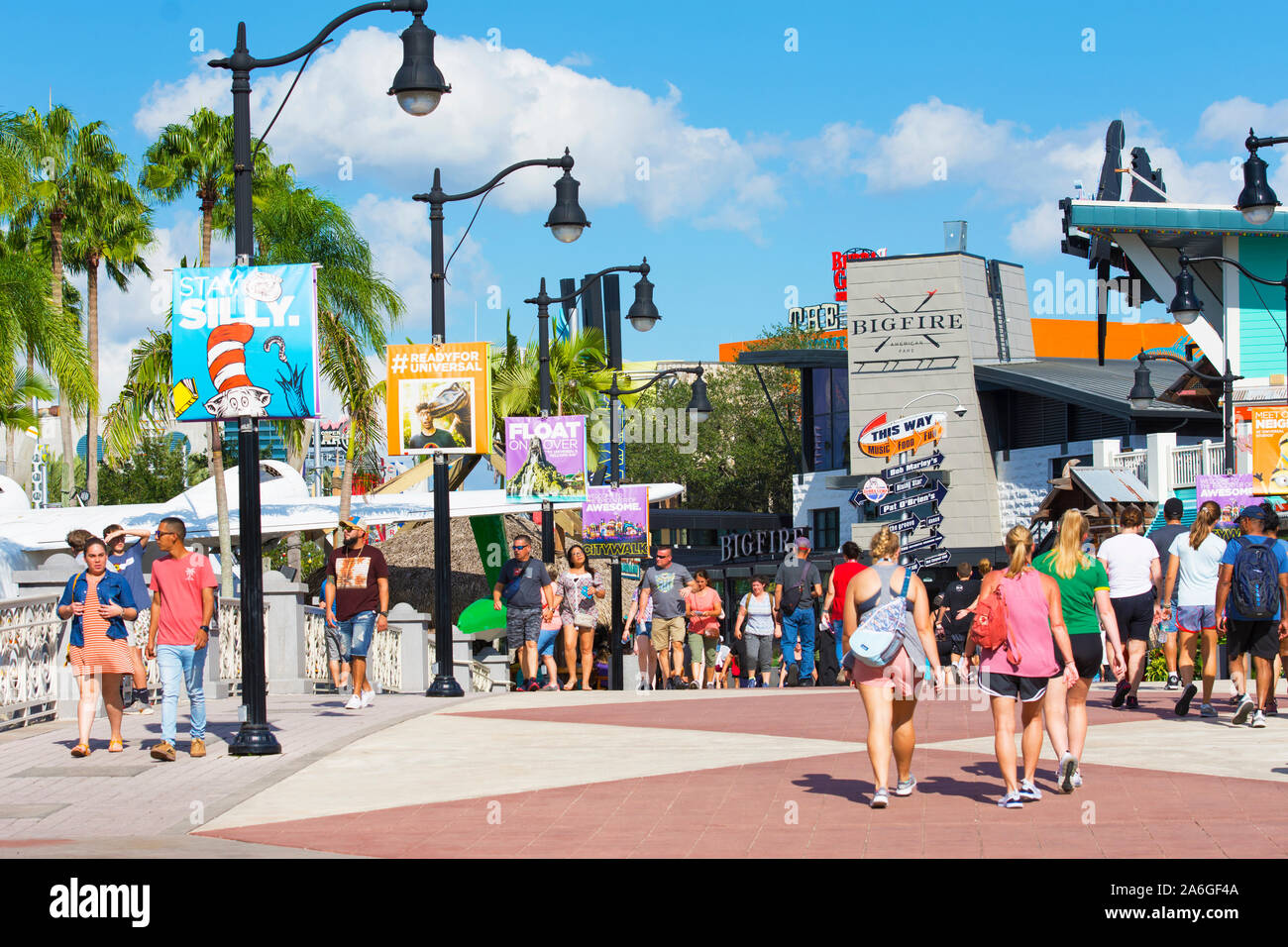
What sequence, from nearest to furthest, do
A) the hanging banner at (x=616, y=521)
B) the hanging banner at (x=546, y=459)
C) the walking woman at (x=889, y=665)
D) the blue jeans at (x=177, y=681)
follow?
the walking woman at (x=889, y=665), the blue jeans at (x=177, y=681), the hanging banner at (x=546, y=459), the hanging banner at (x=616, y=521)

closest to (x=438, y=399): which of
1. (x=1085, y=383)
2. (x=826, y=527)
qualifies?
(x=1085, y=383)

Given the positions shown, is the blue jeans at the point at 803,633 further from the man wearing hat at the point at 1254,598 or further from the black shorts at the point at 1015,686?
Result: the black shorts at the point at 1015,686

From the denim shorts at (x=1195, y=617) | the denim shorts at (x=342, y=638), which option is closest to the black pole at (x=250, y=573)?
the denim shorts at (x=342, y=638)

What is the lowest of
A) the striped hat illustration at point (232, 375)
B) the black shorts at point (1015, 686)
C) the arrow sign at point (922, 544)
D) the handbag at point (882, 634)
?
the arrow sign at point (922, 544)

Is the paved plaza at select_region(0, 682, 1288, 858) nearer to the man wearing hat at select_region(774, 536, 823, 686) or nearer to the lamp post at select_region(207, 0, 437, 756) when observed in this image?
the lamp post at select_region(207, 0, 437, 756)

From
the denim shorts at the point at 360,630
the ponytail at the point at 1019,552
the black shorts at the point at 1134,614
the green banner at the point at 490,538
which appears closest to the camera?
the ponytail at the point at 1019,552

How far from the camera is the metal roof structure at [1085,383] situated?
37.9 meters

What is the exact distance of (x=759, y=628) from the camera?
20.3m

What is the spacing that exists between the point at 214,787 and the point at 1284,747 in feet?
24.8

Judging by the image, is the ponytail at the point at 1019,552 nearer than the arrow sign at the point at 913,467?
Yes

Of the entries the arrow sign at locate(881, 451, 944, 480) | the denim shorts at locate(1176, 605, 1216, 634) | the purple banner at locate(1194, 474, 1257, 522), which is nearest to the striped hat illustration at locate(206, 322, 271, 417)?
the denim shorts at locate(1176, 605, 1216, 634)

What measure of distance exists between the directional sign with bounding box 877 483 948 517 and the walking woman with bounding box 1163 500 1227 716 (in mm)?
25533

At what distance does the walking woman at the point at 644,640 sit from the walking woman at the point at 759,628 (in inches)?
50.4

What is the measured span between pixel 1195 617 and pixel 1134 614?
563 mm
